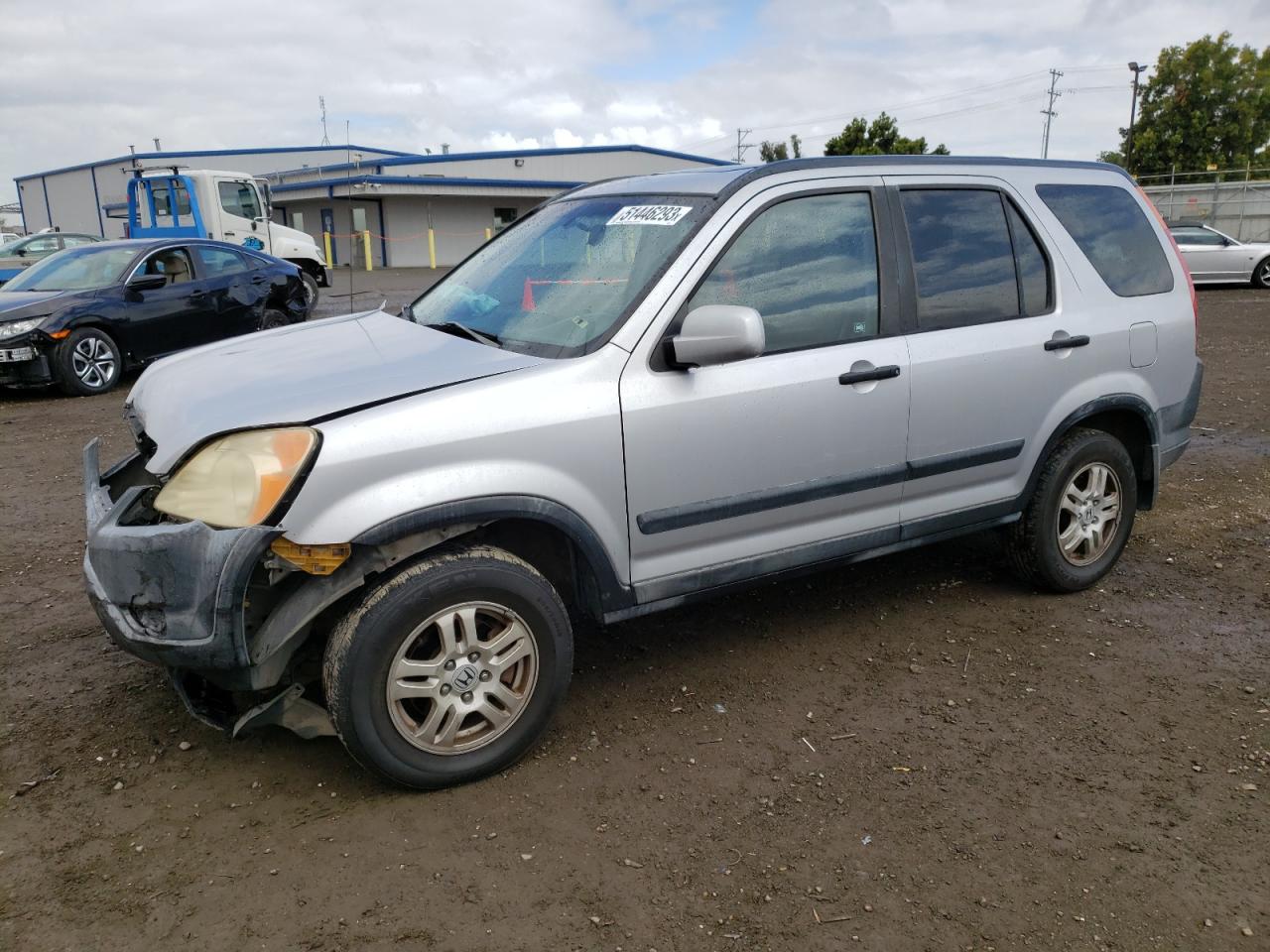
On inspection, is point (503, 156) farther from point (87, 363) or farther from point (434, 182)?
point (87, 363)

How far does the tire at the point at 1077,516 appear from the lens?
4.21 metres

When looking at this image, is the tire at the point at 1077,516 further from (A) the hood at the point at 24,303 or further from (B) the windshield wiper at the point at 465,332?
(A) the hood at the point at 24,303

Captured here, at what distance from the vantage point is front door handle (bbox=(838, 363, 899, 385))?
3463 mm

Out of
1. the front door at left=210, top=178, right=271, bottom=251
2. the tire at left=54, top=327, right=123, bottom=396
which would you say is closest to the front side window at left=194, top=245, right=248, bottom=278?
the tire at left=54, top=327, right=123, bottom=396

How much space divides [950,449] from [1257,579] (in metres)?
2.03

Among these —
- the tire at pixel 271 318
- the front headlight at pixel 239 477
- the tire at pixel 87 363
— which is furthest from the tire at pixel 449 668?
the tire at pixel 271 318

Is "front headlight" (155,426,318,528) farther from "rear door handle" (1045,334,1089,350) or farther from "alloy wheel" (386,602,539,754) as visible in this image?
"rear door handle" (1045,334,1089,350)

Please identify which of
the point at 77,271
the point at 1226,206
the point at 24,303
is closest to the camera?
the point at 24,303

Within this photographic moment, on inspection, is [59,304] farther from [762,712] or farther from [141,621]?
[762,712]

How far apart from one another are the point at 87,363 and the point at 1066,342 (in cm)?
914

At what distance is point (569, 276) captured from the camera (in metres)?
3.52

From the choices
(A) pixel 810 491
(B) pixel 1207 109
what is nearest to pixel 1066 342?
(A) pixel 810 491

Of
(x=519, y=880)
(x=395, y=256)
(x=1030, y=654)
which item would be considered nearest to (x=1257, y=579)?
(x=1030, y=654)

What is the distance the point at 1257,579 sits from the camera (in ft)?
15.2
